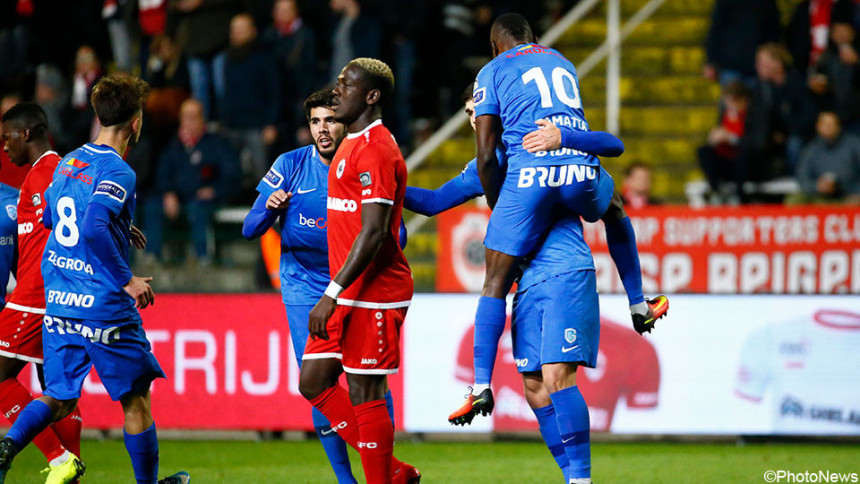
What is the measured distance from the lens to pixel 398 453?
373 inches

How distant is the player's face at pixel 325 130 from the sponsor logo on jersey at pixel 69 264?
1552mm

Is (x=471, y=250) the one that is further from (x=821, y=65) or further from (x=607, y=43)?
(x=821, y=65)

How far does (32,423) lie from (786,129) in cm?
976

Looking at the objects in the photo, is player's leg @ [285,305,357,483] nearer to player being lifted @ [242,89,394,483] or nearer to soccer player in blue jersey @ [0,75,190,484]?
player being lifted @ [242,89,394,483]

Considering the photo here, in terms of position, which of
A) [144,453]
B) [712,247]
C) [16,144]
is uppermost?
[16,144]

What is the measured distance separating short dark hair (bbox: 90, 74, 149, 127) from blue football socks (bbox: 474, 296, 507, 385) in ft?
7.36

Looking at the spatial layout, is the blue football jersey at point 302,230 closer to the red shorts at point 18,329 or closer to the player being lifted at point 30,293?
the player being lifted at point 30,293

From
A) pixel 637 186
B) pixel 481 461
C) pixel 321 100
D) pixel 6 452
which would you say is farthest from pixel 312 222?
pixel 637 186

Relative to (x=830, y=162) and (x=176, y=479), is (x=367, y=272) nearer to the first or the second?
(x=176, y=479)

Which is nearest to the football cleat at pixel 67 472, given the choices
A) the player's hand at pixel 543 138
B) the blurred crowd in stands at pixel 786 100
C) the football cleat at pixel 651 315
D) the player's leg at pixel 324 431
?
the player's leg at pixel 324 431

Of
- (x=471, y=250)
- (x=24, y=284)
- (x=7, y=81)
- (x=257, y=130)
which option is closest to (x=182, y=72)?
(x=257, y=130)

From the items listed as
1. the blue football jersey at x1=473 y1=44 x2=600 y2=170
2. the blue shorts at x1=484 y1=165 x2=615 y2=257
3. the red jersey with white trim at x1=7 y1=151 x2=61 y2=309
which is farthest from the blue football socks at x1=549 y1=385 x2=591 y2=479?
the red jersey with white trim at x1=7 y1=151 x2=61 y2=309

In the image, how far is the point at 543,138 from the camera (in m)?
6.04

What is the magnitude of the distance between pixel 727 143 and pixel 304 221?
766 cm
